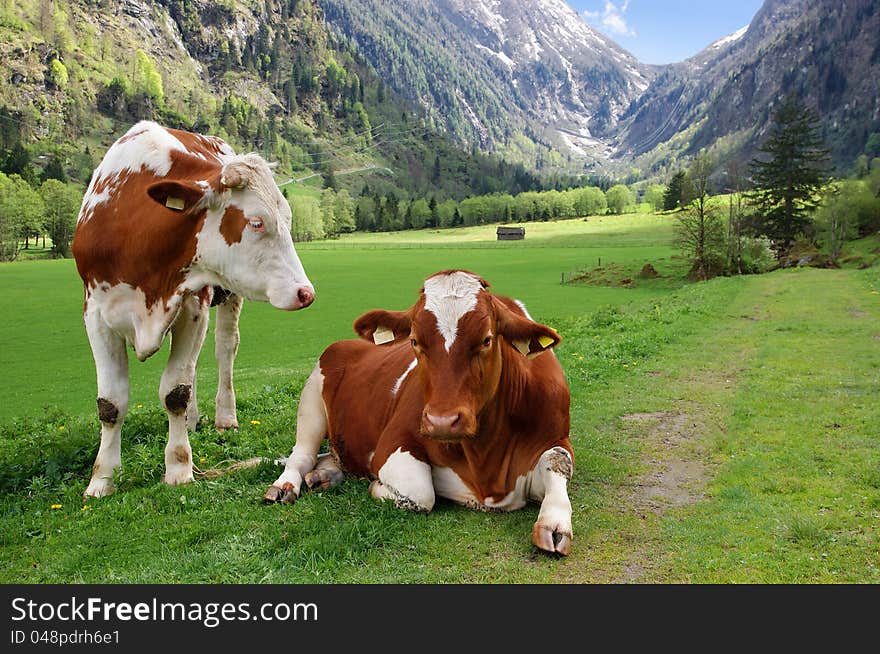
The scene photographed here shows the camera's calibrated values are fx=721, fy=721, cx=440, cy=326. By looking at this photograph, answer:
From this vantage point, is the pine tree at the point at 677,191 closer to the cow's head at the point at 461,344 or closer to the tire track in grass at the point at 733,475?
the tire track in grass at the point at 733,475

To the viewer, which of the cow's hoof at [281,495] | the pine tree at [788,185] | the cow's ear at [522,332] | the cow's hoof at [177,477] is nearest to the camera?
the cow's ear at [522,332]

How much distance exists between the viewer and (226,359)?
1026 centimetres

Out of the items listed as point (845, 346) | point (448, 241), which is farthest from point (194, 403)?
point (448, 241)

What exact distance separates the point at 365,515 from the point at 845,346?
45.3ft

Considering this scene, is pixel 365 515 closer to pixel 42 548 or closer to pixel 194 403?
pixel 42 548

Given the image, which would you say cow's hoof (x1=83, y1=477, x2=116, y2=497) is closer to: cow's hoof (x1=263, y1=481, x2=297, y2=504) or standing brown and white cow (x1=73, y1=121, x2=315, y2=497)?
standing brown and white cow (x1=73, y1=121, x2=315, y2=497)

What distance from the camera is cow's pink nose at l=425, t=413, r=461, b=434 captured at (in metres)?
5.21

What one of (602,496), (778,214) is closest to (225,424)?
(602,496)

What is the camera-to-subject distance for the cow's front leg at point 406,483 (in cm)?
616

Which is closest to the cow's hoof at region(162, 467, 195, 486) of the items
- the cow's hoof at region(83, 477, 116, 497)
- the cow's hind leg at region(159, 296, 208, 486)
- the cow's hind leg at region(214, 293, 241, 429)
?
the cow's hind leg at region(159, 296, 208, 486)

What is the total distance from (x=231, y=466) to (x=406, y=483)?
305 cm

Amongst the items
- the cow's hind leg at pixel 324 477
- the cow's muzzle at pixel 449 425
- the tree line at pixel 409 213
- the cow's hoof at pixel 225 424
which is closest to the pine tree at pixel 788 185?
the cow's hoof at pixel 225 424

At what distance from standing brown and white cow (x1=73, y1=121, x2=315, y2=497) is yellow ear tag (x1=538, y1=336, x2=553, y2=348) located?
7.78 ft

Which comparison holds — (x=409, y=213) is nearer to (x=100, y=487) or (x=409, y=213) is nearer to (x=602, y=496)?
(x=100, y=487)
